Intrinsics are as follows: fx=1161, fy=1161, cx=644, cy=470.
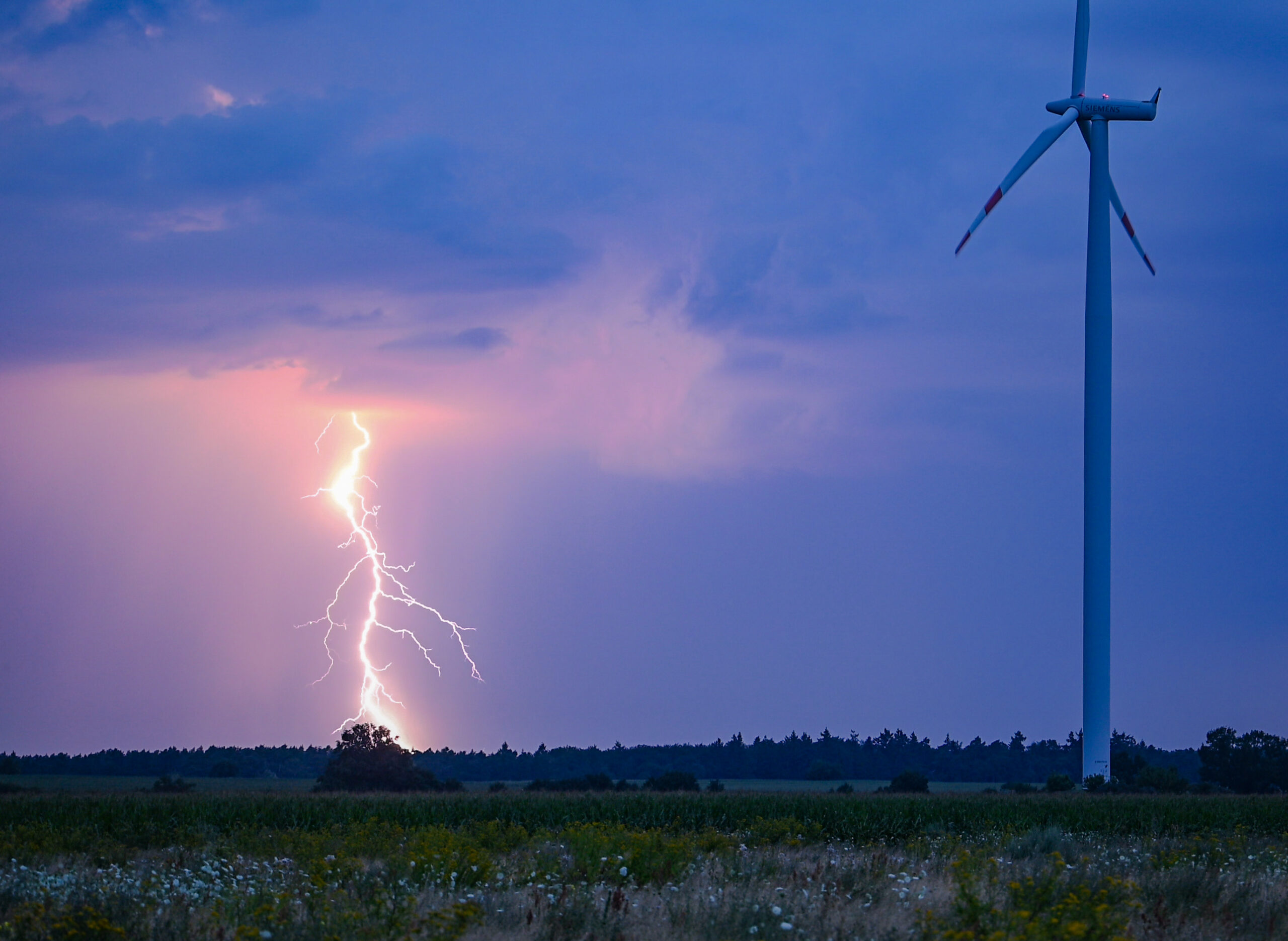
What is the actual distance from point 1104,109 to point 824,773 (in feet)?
330

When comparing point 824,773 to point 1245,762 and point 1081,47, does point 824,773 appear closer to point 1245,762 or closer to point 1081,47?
point 1245,762

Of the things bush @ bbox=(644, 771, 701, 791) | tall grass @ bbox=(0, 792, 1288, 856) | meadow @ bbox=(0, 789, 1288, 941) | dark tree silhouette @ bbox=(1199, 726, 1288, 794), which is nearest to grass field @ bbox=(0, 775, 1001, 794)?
bush @ bbox=(644, 771, 701, 791)

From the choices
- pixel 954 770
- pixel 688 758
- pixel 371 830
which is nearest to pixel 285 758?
pixel 688 758

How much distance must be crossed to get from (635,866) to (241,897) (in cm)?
685

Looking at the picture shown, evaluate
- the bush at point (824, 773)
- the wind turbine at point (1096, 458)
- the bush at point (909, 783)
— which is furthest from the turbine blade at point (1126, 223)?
the bush at point (824, 773)

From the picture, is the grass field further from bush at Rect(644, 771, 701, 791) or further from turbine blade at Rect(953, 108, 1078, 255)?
turbine blade at Rect(953, 108, 1078, 255)

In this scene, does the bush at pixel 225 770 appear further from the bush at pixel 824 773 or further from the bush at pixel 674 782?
the bush at pixel 824 773

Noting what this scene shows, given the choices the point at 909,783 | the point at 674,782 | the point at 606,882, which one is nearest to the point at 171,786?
the point at 674,782

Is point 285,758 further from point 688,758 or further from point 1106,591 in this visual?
point 1106,591

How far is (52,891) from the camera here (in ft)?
57.6

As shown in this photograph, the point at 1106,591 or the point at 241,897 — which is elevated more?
the point at 1106,591

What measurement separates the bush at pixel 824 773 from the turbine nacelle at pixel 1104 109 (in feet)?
311

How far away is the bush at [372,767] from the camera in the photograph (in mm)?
81250

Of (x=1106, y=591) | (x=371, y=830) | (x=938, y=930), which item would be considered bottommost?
(x=371, y=830)
